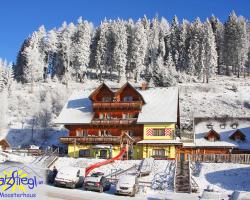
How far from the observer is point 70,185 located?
3709cm

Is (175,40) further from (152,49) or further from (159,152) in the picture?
(159,152)

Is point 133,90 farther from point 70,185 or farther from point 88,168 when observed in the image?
point 70,185

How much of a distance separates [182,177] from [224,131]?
22004 mm

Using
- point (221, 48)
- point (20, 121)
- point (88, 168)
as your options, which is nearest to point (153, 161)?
point (88, 168)

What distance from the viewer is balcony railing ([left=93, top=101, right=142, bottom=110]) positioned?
60.3 metres

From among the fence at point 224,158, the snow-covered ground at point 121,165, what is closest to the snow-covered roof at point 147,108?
the fence at point 224,158

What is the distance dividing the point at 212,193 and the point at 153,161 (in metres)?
18.7

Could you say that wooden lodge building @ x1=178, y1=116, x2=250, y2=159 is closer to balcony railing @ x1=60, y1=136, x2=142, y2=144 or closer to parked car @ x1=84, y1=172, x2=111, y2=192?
balcony railing @ x1=60, y1=136, x2=142, y2=144

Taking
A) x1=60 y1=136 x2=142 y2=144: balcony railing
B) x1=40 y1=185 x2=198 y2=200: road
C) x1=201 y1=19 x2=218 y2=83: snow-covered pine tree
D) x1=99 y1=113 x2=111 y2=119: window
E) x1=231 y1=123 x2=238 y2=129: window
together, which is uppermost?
x1=201 y1=19 x2=218 y2=83: snow-covered pine tree

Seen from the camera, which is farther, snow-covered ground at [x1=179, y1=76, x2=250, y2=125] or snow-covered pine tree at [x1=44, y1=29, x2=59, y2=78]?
snow-covered pine tree at [x1=44, y1=29, x2=59, y2=78]

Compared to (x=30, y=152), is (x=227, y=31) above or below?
above

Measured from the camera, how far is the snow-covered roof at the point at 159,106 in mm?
57994

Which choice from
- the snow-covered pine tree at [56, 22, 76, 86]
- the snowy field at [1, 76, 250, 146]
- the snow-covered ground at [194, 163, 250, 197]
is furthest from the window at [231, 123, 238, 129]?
the snow-covered pine tree at [56, 22, 76, 86]

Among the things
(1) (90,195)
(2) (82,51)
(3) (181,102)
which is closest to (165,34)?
(2) (82,51)
